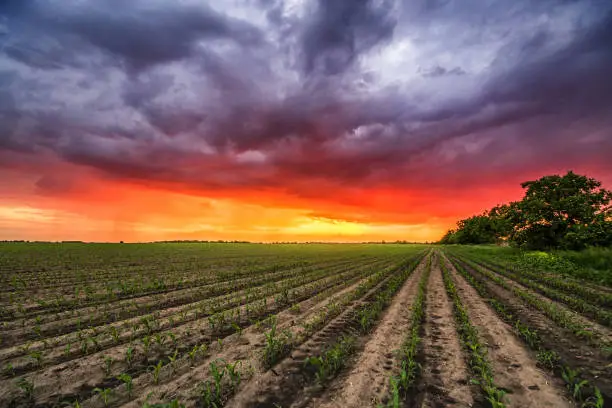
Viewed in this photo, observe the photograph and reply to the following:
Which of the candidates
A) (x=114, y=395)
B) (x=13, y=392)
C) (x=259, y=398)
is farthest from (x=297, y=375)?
(x=13, y=392)

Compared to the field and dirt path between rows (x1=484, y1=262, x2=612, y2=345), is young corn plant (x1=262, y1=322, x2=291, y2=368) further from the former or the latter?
dirt path between rows (x1=484, y1=262, x2=612, y2=345)

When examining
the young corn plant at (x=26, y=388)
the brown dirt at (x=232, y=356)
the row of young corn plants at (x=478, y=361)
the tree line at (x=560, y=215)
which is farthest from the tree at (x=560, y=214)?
the young corn plant at (x=26, y=388)

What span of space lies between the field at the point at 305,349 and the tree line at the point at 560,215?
2214 cm

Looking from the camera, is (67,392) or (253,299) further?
(253,299)

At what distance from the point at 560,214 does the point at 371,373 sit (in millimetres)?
40600

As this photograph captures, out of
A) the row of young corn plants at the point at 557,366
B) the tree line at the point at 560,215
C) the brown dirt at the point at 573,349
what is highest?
the tree line at the point at 560,215

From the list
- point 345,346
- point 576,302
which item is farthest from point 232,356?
point 576,302

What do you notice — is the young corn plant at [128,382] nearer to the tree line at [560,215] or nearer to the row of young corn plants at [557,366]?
the row of young corn plants at [557,366]

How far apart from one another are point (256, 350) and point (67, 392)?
354 cm

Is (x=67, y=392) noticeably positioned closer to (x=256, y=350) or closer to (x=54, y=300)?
(x=256, y=350)

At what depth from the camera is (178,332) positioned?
319 inches

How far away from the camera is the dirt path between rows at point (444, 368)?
4.73 metres

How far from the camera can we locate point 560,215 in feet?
111

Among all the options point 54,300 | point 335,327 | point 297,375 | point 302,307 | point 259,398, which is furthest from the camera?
point 54,300
